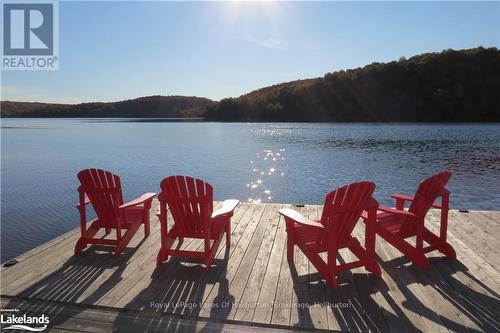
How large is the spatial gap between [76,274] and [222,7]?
8.42 m

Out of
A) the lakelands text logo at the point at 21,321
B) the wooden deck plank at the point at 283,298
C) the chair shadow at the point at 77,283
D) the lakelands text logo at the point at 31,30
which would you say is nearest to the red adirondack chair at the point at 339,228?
the wooden deck plank at the point at 283,298

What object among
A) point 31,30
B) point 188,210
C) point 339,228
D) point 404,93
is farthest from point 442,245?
point 404,93

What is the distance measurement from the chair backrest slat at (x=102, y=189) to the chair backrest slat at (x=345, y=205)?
219 centimetres

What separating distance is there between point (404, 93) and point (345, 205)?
6731 cm

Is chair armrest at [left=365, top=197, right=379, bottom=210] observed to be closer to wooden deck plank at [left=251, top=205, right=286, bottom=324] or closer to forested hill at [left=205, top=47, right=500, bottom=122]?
wooden deck plank at [left=251, top=205, right=286, bottom=324]

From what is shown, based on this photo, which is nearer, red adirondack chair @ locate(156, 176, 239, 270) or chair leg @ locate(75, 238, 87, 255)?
red adirondack chair @ locate(156, 176, 239, 270)

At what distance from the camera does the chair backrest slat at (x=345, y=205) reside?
9.29 ft

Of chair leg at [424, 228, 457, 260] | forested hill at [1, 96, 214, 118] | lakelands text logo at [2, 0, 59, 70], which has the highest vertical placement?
forested hill at [1, 96, 214, 118]

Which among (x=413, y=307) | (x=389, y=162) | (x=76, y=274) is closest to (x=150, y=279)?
(x=76, y=274)

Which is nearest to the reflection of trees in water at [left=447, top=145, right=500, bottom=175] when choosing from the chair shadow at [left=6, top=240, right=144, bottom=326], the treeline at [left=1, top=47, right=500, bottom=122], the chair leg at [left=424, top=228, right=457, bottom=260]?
the chair leg at [left=424, top=228, right=457, bottom=260]

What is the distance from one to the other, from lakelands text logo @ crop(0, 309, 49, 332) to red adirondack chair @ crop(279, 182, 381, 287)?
6.96 feet

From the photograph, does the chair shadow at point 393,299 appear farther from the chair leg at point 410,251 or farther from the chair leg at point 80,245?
the chair leg at point 80,245

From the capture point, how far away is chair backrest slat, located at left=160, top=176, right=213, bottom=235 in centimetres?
318

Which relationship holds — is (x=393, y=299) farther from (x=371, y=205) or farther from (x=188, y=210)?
(x=188, y=210)
